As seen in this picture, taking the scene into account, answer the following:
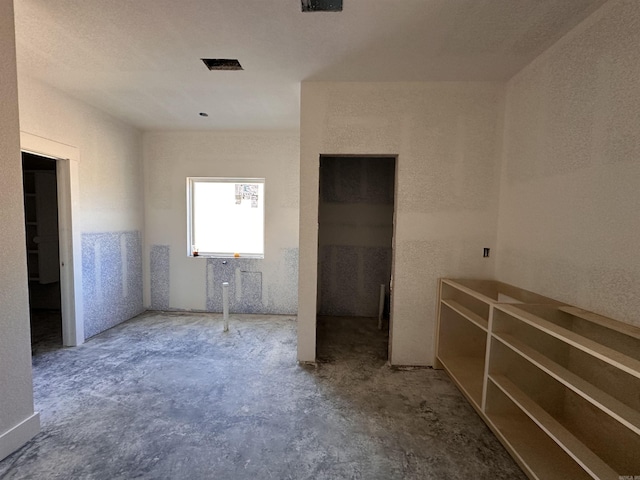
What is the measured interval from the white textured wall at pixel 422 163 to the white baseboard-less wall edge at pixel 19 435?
6.58ft

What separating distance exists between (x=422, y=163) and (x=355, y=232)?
1712mm

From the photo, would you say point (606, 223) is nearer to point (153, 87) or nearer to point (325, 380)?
point (325, 380)

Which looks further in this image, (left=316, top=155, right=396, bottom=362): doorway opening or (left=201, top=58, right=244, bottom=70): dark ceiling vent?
(left=316, top=155, right=396, bottom=362): doorway opening

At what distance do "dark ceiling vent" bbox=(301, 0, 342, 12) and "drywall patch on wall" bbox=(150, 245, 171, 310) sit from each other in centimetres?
368

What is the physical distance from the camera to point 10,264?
1.61m

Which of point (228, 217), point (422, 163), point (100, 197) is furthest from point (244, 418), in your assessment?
point (100, 197)

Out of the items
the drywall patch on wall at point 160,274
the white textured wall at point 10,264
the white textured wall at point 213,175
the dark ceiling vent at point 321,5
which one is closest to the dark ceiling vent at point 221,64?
the dark ceiling vent at point 321,5

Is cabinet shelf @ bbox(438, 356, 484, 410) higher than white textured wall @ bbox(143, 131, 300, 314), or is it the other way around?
white textured wall @ bbox(143, 131, 300, 314)

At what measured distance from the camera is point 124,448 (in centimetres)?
165

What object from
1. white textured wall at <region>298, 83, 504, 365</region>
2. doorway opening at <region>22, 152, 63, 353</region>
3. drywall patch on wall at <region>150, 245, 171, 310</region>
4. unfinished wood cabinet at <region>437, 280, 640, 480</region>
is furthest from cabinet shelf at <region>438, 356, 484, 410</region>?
doorway opening at <region>22, 152, 63, 353</region>

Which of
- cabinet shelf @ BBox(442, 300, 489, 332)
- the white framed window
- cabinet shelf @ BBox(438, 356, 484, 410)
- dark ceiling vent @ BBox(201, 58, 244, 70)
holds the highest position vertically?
dark ceiling vent @ BBox(201, 58, 244, 70)

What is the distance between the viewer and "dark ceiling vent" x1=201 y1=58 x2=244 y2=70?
2204 mm

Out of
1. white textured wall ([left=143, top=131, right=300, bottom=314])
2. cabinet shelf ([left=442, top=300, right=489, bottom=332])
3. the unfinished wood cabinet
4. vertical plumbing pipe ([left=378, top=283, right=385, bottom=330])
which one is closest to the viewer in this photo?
the unfinished wood cabinet

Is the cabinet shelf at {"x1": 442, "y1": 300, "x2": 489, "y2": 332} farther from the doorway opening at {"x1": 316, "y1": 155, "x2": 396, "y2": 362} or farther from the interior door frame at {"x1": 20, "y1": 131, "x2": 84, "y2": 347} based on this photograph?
the interior door frame at {"x1": 20, "y1": 131, "x2": 84, "y2": 347}
